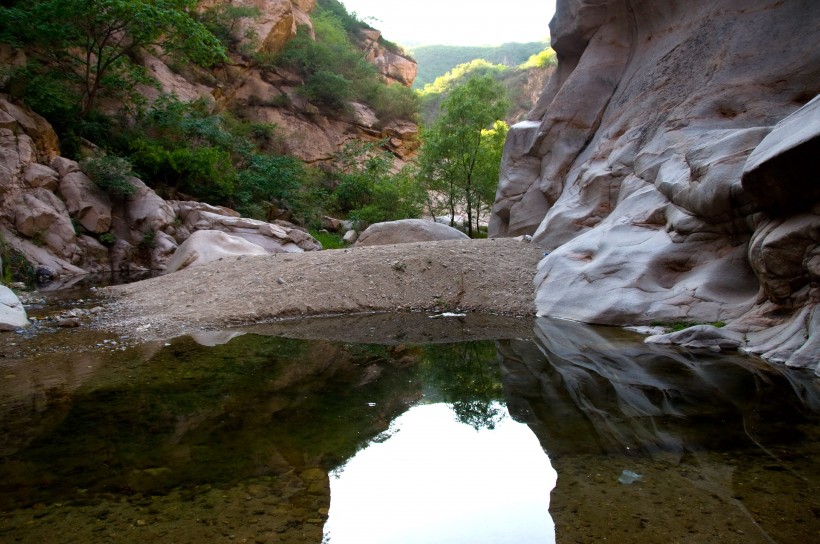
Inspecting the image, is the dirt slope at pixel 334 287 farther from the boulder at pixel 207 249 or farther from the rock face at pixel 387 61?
the rock face at pixel 387 61

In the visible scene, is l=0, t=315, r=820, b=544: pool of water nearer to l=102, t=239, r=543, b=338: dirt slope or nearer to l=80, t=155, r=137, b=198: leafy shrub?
l=102, t=239, r=543, b=338: dirt slope

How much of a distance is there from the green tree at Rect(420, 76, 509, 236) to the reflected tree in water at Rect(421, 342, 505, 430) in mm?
14343

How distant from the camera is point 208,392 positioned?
183 inches

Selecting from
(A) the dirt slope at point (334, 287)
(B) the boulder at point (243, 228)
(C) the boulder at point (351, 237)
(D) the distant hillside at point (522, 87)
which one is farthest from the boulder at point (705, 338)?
(D) the distant hillside at point (522, 87)

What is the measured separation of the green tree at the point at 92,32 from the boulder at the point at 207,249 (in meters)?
7.41

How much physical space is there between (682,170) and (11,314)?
978 cm

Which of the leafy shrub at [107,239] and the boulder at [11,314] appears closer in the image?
the boulder at [11,314]

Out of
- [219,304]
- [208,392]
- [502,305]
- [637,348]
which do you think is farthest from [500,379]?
[219,304]

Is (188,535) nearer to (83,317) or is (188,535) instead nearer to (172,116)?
(83,317)

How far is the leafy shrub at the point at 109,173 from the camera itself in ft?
50.7

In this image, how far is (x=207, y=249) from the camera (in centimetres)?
1298

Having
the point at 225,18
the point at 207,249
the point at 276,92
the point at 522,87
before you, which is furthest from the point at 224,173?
the point at 522,87

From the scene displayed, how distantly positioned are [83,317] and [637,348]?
7.57 meters

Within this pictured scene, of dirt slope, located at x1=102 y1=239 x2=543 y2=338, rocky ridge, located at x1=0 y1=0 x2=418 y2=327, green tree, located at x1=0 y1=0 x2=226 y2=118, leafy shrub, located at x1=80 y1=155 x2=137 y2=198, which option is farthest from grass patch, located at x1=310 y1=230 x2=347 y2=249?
dirt slope, located at x1=102 y1=239 x2=543 y2=338
